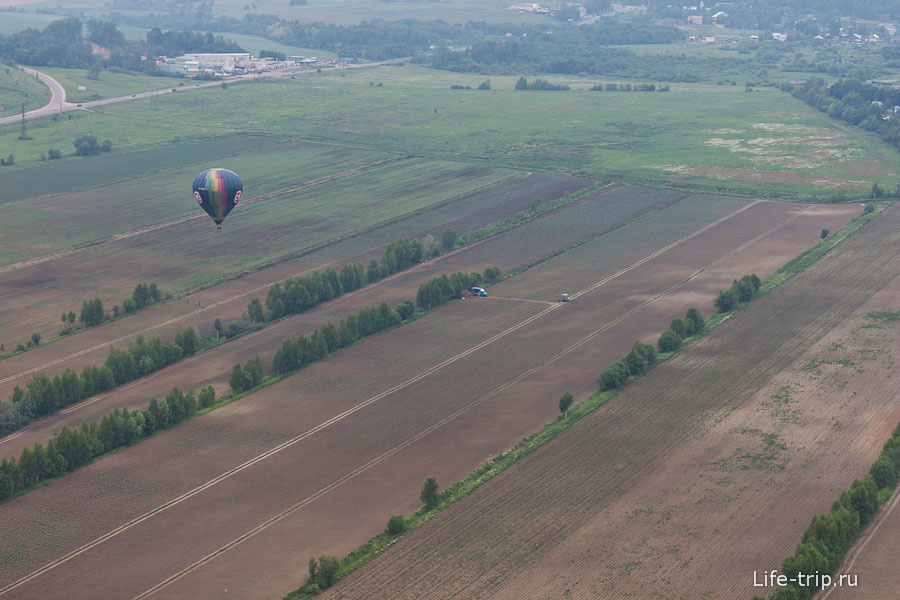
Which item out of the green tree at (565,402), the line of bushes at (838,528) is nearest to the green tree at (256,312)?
the green tree at (565,402)

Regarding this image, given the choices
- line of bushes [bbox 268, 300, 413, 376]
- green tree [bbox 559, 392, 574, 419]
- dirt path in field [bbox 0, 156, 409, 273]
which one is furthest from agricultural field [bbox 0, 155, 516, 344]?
green tree [bbox 559, 392, 574, 419]

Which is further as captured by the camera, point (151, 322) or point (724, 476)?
point (151, 322)

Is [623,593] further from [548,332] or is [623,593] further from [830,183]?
[830,183]

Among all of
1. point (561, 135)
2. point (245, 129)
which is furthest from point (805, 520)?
point (245, 129)

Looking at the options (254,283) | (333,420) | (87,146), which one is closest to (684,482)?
(333,420)

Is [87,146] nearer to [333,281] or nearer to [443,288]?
[333,281]

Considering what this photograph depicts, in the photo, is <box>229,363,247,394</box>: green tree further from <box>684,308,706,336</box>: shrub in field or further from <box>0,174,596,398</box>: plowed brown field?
<box>684,308,706,336</box>: shrub in field
